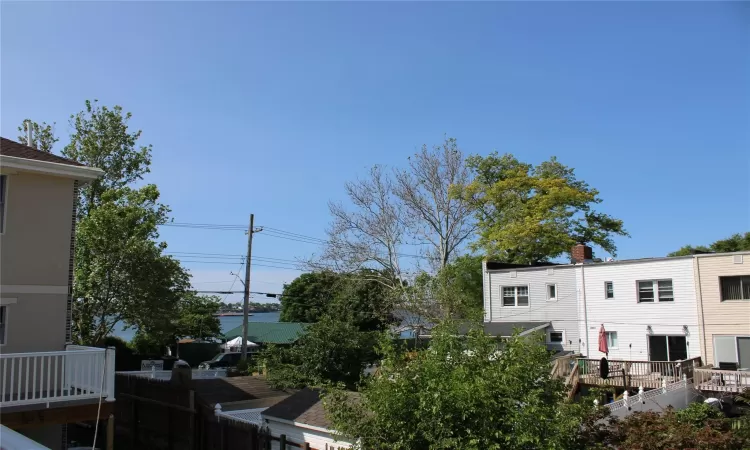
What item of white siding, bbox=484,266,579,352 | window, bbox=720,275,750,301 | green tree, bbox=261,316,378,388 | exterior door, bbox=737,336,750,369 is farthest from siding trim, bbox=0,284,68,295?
exterior door, bbox=737,336,750,369

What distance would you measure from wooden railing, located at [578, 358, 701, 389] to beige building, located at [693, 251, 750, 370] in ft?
4.87

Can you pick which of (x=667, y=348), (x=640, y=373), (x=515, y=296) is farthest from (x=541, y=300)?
(x=640, y=373)

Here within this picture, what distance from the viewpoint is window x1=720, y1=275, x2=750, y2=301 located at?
25.2 m

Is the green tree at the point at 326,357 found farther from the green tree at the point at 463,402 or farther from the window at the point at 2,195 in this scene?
the green tree at the point at 463,402

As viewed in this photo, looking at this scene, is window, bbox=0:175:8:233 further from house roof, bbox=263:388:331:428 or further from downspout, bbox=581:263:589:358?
downspout, bbox=581:263:589:358

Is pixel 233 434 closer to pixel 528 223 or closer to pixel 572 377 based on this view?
pixel 572 377

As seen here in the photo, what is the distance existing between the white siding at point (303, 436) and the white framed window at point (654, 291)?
68.1ft

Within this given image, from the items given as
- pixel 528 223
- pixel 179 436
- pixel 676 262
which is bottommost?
pixel 179 436

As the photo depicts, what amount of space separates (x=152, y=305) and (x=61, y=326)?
1125 cm

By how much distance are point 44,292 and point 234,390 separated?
28.0 feet

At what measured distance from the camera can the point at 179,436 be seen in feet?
51.6

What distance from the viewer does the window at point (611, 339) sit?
2936 cm

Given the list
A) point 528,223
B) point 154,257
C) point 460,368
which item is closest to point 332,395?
point 460,368

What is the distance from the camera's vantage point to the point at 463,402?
7961 mm
